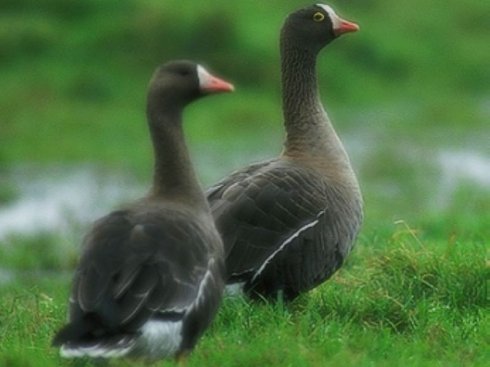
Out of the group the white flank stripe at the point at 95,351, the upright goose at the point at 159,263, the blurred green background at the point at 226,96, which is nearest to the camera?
the white flank stripe at the point at 95,351

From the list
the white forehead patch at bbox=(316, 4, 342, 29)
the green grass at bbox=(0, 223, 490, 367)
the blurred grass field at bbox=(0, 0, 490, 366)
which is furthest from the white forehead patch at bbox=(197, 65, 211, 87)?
the white forehead patch at bbox=(316, 4, 342, 29)

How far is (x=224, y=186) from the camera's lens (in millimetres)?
8648

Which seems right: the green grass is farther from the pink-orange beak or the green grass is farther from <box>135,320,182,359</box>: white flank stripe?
the pink-orange beak

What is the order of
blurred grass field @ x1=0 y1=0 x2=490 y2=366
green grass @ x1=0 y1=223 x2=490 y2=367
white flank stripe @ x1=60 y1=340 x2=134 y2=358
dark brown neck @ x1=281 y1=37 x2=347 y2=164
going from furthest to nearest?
blurred grass field @ x1=0 y1=0 x2=490 y2=366 → dark brown neck @ x1=281 y1=37 x2=347 y2=164 → green grass @ x1=0 y1=223 x2=490 y2=367 → white flank stripe @ x1=60 y1=340 x2=134 y2=358

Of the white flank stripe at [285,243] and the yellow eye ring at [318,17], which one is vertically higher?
the yellow eye ring at [318,17]

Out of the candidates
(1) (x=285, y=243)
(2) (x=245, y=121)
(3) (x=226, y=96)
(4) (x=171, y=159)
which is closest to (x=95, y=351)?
(4) (x=171, y=159)

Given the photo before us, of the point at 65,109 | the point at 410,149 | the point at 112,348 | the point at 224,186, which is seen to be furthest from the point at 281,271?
the point at 65,109

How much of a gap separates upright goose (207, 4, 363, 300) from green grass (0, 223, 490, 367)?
18cm

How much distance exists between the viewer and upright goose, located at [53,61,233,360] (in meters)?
6.53

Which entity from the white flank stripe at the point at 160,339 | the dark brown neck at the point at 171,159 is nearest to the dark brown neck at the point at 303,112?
the dark brown neck at the point at 171,159

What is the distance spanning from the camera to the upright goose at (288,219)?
841 centimetres

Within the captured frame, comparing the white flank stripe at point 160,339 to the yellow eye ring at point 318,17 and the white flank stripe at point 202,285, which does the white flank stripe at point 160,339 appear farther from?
the yellow eye ring at point 318,17

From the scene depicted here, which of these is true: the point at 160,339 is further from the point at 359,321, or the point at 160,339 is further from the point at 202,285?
the point at 359,321

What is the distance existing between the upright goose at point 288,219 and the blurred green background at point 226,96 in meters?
8.80
